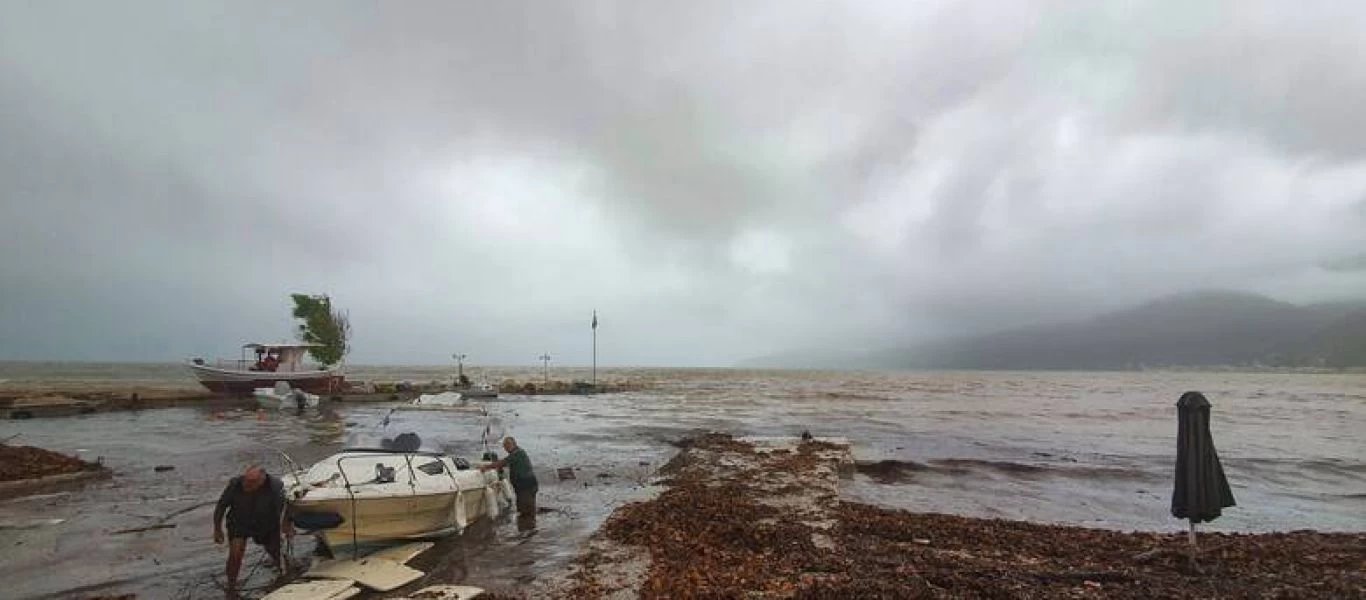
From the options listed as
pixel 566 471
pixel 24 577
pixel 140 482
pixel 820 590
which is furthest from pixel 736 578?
pixel 140 482

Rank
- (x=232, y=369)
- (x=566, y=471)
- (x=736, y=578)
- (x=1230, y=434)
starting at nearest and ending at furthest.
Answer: (x=736, y=578) < (x=566, y=471) < (x=1230, y=434) < (x=232, y=369)

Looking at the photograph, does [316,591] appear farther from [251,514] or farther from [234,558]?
[251,514]

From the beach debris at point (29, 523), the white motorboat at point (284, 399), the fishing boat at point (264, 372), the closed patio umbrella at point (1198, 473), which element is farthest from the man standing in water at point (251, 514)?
the fishing boat at point (264, 372)

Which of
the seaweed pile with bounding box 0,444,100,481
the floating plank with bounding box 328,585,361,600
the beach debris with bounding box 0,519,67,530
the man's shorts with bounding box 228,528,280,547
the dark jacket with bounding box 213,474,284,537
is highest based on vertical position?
the dark jacket with bounding box 213,474,284,537

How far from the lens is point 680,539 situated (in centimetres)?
1223

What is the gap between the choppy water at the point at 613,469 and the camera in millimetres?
11664

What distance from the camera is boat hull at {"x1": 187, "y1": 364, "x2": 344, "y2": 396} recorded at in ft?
166

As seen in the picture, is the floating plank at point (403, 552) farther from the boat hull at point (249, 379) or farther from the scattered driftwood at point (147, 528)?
the boat hull at point (249, 379)

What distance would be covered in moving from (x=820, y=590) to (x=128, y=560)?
11.1 metres

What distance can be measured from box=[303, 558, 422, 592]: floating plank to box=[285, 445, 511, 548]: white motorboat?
409 millimetres

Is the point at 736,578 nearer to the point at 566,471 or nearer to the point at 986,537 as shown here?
the point at 986,537

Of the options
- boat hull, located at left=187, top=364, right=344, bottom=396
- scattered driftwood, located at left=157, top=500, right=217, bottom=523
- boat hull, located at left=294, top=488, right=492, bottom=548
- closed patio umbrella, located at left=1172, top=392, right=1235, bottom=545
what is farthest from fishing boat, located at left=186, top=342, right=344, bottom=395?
closed patio umbrella, located at left=1172, top=392, right=1235, bottom=545

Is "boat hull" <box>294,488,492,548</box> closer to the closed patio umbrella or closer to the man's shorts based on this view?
the man's shorts

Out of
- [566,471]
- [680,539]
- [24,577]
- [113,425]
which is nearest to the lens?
[24,577]
